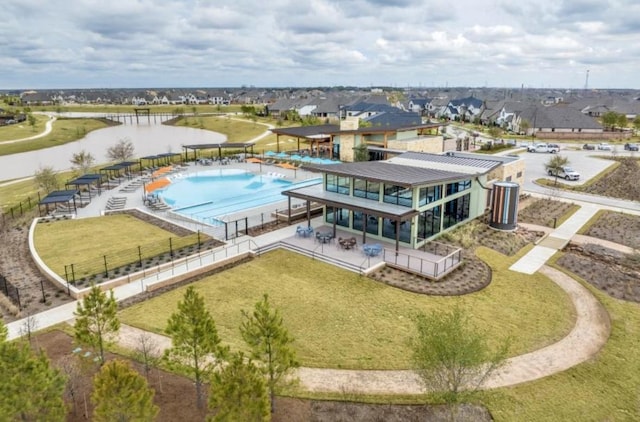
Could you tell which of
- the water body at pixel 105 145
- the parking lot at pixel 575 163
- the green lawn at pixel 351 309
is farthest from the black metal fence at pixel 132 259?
the water body at pixel 105 145

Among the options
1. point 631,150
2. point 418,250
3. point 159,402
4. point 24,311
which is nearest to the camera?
point 159,402

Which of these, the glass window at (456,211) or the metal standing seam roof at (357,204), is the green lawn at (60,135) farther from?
the glass window at (456,211)

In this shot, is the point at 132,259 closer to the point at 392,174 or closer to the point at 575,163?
the point at 392,174

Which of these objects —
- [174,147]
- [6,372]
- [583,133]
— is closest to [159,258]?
[6,372]

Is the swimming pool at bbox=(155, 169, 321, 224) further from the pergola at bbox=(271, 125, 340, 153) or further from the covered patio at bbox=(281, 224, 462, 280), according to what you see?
the pergola at bbox=(271, 125, 340, 153)

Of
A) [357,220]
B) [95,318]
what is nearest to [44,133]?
[357,220]

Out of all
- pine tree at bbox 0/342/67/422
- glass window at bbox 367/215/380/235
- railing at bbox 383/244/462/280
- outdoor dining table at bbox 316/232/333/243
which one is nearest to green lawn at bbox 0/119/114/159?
outdoor dining table at bbox 316/232/333/243

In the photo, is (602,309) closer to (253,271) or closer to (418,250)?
(418,250)
